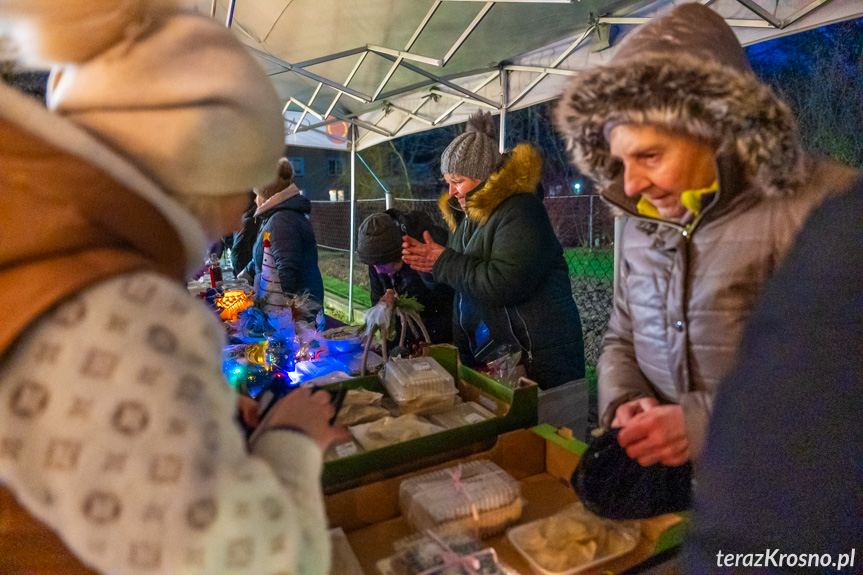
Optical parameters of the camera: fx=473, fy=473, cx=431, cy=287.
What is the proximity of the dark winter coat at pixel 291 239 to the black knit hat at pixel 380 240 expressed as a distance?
1.80 ft

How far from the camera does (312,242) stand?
2967mm

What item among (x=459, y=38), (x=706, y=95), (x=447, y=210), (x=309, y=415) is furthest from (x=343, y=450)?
(x=459, y=38)

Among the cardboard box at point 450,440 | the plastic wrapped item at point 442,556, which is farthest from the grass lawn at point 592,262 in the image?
the plastic wrapped item at point 442,556

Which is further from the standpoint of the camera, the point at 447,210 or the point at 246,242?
the point at 246,242

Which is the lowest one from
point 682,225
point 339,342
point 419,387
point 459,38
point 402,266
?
point 339,342

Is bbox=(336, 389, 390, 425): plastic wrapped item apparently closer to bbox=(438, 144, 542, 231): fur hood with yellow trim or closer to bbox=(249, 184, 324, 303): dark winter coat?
bbox=(438, 144, 542, 231): fur hood with yellow trim

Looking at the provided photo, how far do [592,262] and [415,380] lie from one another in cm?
378

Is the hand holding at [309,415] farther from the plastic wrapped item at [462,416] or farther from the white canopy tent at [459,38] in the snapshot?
the white canopy tent at [459,38]

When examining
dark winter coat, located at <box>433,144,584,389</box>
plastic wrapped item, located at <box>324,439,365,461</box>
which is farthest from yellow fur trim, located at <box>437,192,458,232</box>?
plastic wrapped item, located at <box>324,439,365,461</box>

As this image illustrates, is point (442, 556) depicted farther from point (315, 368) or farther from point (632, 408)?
point (315, 368)

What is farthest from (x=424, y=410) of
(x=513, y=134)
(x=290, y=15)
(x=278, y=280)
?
(x=513, y=134)

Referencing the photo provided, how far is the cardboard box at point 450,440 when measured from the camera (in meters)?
1.16

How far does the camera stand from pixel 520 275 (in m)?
1.93

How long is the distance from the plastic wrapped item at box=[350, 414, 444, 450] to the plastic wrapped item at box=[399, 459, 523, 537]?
119mm
